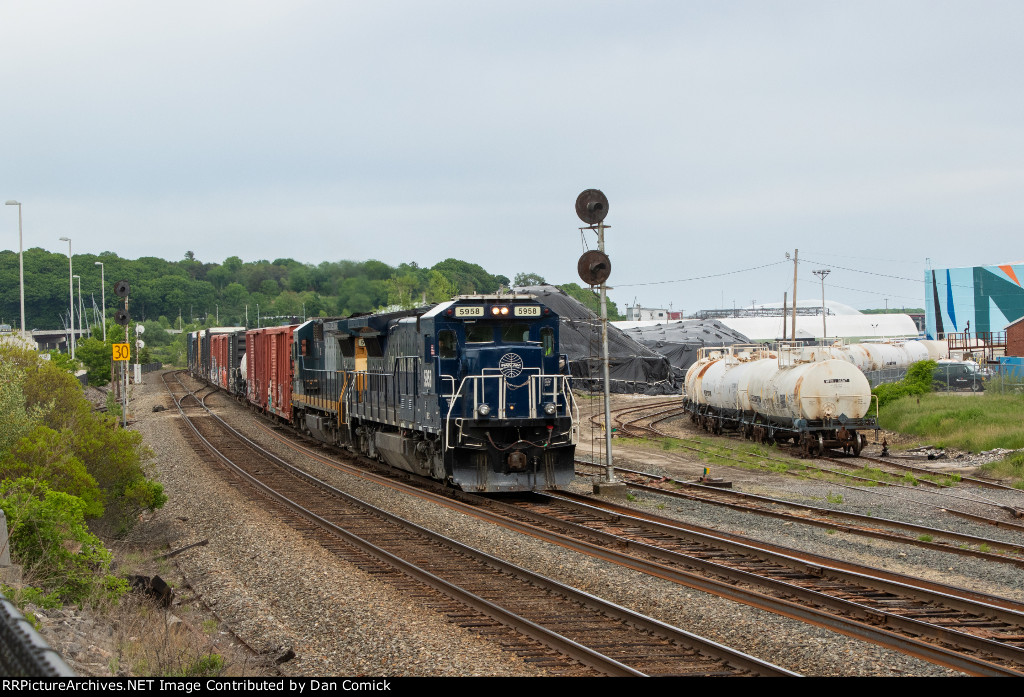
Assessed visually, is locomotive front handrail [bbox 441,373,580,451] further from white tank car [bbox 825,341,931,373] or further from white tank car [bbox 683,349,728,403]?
white tank car [bbox 825,341,931,373]

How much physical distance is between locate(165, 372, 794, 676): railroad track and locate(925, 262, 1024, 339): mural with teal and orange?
288ft

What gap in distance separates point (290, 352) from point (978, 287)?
265 feet

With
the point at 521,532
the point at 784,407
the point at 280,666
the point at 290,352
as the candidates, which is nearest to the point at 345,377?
the point at 290,352

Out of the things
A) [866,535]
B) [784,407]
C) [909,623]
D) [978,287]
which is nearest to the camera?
[909,623]

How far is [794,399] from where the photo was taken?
27.9 metres

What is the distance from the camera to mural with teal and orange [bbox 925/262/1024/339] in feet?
290

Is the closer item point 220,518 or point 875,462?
point 220,518

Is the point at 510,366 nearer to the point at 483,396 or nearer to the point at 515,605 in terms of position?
the point at 483,396

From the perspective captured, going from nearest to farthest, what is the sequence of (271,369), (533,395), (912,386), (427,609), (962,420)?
(427,609) → (533,395) → (962,420) → (271,369) → (912,386)

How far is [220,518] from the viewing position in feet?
53.6

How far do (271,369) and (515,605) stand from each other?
28.3 m

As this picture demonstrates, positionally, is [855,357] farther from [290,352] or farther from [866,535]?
[866,535]

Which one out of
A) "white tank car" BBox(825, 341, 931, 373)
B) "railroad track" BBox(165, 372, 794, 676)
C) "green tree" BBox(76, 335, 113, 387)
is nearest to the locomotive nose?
"railroad track" BBox(165, 372, 794, 676)

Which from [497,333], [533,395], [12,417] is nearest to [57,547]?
[12,417]
